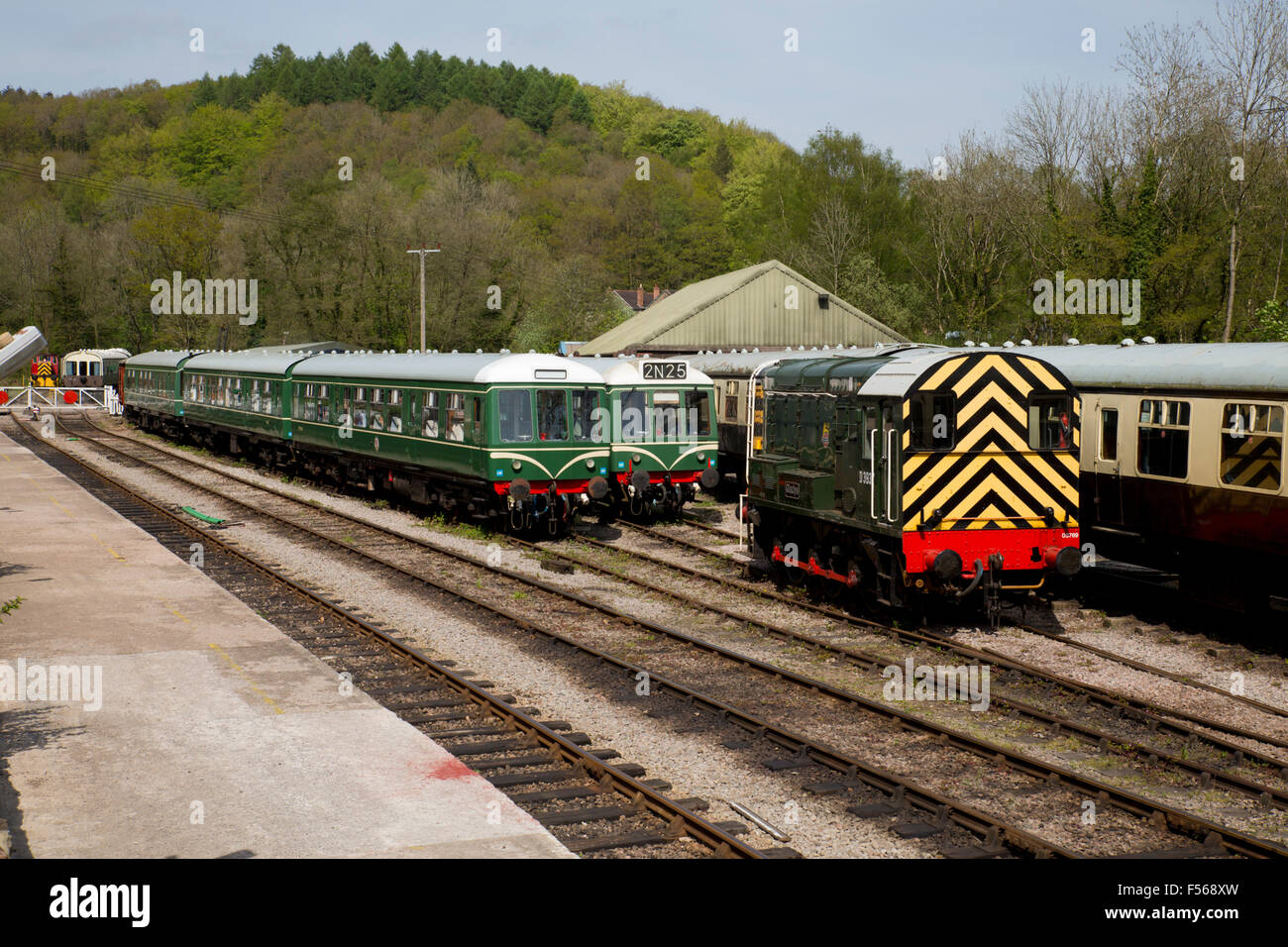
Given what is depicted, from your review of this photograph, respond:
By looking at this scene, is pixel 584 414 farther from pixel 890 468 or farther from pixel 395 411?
pixel 890 468

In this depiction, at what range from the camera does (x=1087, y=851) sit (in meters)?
8.41

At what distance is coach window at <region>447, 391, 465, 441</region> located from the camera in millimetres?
24844

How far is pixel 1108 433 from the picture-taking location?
1784cm

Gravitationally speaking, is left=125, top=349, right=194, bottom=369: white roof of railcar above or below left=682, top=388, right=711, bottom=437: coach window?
above

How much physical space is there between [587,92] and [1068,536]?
131 meters

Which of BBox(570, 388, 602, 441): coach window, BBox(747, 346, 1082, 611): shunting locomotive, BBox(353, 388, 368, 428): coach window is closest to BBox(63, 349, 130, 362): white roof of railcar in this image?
BBox(353, 388, 368, 428): coach window

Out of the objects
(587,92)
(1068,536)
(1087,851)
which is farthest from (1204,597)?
(587,92)

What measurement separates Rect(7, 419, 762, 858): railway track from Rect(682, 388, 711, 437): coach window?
10393mm

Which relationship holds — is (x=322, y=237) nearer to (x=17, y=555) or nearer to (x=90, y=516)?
(x=90, y=516)

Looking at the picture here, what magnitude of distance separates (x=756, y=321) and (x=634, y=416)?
25234 mm

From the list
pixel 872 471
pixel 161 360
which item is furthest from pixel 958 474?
pixel 161 360

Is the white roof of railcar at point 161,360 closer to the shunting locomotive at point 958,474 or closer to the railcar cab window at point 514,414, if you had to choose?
the railcar cab window at point 514,414

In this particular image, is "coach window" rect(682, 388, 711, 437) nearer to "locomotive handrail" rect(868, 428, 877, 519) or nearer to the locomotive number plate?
the locomotive number plate
